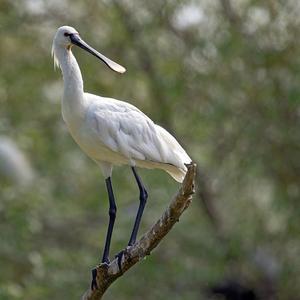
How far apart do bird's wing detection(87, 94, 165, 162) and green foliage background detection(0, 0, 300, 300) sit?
459 cm

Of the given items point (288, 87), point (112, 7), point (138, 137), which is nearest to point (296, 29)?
point (288, 87)

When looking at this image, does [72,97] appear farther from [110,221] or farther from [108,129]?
Result: [110,221]

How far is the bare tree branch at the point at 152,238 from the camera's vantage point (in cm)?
618

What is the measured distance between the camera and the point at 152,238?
647 centimetres

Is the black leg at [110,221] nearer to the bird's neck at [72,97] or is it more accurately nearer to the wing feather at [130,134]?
the wing feather at [130,134]

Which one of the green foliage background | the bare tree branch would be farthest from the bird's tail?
the green foliage background

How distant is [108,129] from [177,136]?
6388 millimetres

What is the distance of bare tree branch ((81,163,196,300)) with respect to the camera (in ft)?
20.3

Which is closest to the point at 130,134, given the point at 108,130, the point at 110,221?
the point at 108,130

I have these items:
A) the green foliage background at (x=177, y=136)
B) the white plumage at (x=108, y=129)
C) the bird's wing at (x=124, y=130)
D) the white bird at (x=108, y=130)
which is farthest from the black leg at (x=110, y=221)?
the green foliage background at (x=177, y=136)

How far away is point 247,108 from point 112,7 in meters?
1.83

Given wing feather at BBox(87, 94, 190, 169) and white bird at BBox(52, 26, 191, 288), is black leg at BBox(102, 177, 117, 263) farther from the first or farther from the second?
wing feather at BBox(87, 94, 190, 169)

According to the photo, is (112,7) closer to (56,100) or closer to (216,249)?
(56,100)

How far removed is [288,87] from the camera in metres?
12.7
